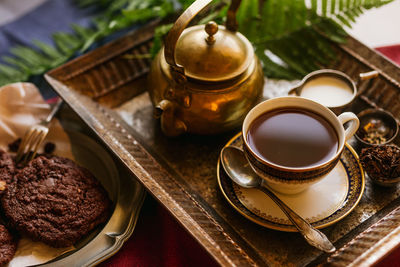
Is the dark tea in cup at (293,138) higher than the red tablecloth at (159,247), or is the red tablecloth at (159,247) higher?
the dark tea in cup at (293,138)

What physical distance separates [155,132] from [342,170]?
1.82ft

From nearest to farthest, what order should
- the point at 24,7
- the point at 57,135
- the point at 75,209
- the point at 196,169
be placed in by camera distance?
the point at 75,209 → the point at 196,169 → the point at 57,135 → the point at 24,7

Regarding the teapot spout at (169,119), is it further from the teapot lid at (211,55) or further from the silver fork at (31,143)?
the silver fork at (31,143)

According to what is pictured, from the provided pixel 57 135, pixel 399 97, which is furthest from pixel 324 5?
pixel 57 135

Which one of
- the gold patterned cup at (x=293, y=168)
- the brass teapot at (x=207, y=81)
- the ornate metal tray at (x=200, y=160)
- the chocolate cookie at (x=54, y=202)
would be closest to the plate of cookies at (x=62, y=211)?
the chocolate cookie at (x=54, y=202)

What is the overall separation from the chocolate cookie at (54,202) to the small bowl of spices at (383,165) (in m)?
0.69

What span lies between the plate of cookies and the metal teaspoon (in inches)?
9.7

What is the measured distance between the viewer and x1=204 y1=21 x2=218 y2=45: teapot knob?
1.10 m

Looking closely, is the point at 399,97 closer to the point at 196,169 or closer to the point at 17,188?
the point at 196,169

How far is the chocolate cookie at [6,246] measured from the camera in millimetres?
1079

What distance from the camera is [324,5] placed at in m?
1.46

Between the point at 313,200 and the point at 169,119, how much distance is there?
43 centimetres

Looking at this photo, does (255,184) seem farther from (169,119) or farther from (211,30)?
(211,30)

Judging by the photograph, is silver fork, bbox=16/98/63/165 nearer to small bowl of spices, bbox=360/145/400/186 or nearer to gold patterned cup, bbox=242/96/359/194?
gold patterned cup, bbox=242/96/359/194
